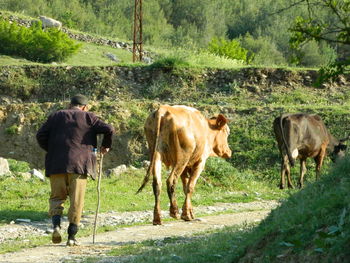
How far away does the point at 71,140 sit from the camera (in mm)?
12805

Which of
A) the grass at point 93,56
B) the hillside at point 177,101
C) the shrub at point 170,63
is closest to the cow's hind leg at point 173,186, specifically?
the hillside at point 177,101

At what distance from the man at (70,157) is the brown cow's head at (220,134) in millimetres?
5100

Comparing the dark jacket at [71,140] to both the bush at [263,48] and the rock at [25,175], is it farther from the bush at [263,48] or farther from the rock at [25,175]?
the bush at [263,48]

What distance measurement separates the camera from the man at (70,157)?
12.7 m

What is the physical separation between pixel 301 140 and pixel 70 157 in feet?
36.8

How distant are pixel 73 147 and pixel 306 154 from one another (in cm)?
1164

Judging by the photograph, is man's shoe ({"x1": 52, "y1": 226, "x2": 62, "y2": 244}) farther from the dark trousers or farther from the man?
the dark trousers

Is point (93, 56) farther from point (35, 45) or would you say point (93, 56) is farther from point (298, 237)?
point (298, 237)

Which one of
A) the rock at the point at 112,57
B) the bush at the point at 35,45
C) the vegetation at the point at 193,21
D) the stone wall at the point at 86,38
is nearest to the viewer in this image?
the bush at the point at 35,45

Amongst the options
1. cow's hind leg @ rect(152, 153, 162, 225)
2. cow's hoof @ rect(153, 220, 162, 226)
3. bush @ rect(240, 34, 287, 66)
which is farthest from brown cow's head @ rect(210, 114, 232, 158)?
bush @ rect(240, 34, 287, 66)

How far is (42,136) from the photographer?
42.5 feet

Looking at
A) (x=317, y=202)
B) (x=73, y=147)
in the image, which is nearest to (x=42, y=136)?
(x=73, y=147)

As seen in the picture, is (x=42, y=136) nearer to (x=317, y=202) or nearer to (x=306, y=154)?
(x=317, y=202)

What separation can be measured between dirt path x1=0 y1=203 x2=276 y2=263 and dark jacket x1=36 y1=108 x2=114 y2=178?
1178 millimetres
